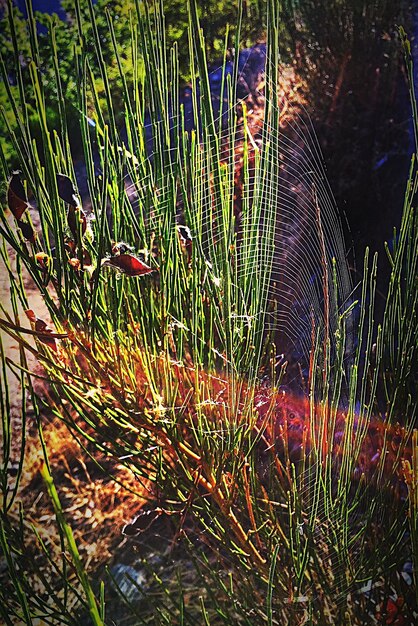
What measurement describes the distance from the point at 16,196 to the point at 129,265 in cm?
13

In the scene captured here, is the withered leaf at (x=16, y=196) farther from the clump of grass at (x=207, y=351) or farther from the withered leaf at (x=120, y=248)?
the withered leaf at (x=120, y=248)

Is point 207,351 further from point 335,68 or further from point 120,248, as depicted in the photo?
point 335,68

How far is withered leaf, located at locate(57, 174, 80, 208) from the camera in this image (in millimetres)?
604

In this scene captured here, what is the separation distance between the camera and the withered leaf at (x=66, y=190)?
60 centimetres

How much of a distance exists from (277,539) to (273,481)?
0.28ft

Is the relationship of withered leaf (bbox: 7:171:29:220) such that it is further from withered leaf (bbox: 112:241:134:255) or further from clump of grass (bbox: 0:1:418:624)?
withered leaf (bbox: 112:241:134:255)

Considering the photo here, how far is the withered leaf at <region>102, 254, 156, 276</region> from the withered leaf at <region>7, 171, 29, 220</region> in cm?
10

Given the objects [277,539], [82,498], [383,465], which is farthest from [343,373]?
[82,498]

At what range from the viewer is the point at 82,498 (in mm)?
883

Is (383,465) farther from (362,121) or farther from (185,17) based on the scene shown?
(362,121)

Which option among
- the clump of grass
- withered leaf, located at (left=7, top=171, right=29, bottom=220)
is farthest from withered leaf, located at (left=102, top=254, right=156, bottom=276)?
withered leaf, located at (left=7, top=171, right=29, bottom=220)

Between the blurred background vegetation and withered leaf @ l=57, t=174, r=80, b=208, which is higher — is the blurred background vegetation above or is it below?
above

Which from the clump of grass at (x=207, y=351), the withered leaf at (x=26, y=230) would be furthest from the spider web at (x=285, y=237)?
the withered leaf at (x=26, y=230)

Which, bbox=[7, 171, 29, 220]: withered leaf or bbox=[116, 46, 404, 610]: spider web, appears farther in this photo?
bbox=[116, 46, 404, 610]: spider web
